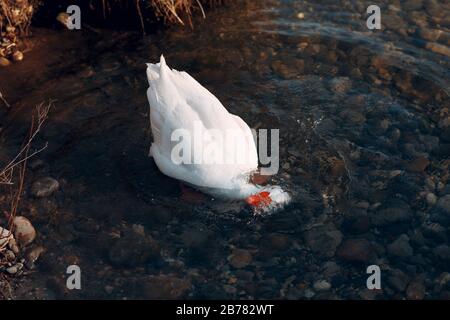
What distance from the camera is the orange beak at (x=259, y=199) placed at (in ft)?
17.0

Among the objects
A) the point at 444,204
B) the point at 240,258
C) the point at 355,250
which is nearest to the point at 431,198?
the point at 444,204

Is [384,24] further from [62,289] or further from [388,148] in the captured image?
[62,289]

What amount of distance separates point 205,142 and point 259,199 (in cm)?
64

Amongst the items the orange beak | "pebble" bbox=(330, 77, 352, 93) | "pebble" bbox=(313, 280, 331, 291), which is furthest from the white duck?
"pebble" bbox=(330, 77, 352, 93)

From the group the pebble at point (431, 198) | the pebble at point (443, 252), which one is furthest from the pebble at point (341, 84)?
the pebble at point (443, 252)

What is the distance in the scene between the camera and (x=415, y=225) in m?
5.39

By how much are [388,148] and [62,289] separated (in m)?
3.29

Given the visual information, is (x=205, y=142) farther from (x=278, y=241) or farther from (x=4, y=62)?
(x=4, y=62)

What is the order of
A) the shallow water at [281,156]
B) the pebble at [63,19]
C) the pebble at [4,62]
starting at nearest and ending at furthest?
the shallow water at [281,156] → the pebble at [4,62] → the pebble at [63,19]

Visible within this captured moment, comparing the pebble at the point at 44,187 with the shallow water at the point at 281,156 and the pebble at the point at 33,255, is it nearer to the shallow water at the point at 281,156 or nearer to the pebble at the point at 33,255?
the shallow water at the point at 281,156

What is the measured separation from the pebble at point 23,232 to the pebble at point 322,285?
238cm

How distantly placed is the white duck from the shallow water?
28 centimetres

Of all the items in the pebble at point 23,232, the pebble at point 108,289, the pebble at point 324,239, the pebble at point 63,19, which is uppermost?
the pebble at point 63,19
